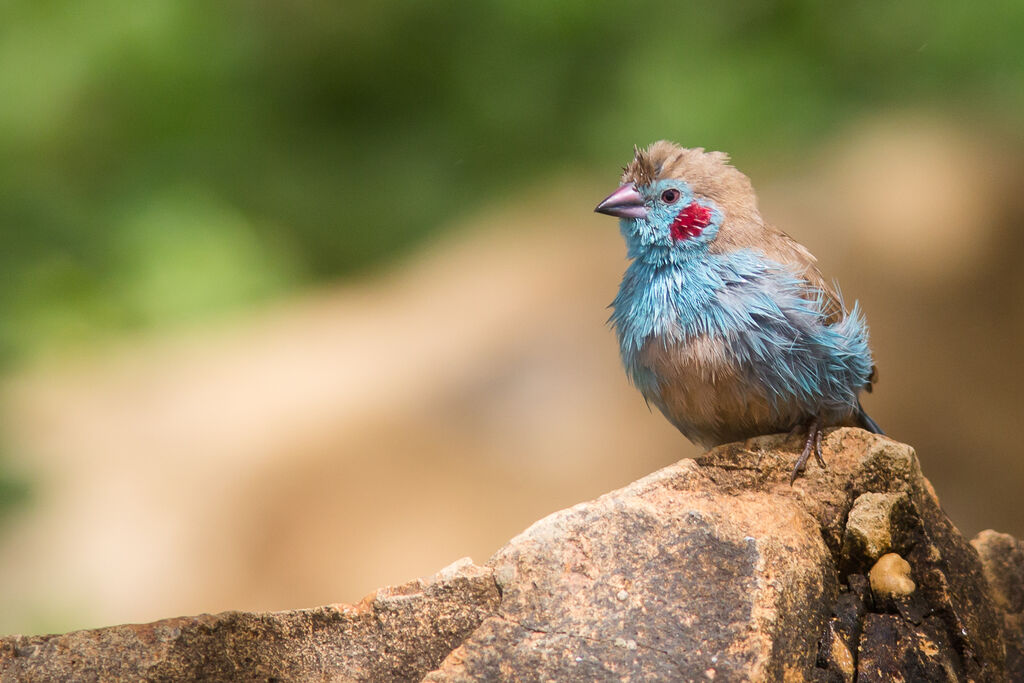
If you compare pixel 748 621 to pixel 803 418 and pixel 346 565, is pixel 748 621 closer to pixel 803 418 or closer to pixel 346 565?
pixel 803 418

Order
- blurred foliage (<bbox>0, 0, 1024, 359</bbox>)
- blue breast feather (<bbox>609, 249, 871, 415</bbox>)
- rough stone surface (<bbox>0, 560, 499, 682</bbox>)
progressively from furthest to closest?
blurred foliage (<bbox>0, 0, 1024, 359</bbox>)
blue breast feather (<bbox>609, 249, 871, 415</bbox>)
rough stone surface (<bbox>0, 560, 499, 682</bbox>)

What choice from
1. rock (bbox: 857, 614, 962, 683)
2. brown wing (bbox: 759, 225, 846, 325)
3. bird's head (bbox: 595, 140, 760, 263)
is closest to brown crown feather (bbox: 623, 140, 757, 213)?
bird's head (bbox: 595, 140, 760, 263)

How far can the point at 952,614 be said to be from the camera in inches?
89.2

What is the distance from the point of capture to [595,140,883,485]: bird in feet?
9.21

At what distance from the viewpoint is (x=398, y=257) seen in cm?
648

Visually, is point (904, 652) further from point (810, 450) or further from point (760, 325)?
point (760, 325)

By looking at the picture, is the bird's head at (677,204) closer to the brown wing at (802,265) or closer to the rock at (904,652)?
the brown wing at (802,265)

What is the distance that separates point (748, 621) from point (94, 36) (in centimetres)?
509

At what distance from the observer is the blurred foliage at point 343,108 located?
18.2 feet

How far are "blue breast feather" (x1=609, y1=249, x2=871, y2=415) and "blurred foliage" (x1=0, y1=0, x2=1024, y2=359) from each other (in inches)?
107

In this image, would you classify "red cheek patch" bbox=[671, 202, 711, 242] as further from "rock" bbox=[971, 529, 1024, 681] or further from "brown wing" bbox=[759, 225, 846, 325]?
"rock" bbox=[971, 529, 1024, 681]

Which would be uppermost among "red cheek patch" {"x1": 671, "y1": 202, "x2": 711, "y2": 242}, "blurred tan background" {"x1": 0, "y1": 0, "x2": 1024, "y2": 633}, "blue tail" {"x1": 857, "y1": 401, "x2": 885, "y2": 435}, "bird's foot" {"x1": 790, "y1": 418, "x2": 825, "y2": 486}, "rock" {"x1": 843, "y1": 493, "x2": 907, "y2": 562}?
"blurred tan background" {"x1": 0, "y1": 0, "x2": 1024, "y2": 633}

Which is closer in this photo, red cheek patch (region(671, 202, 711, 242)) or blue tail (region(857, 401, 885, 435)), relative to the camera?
red cheek patch (region(671, 202, 711, 242))

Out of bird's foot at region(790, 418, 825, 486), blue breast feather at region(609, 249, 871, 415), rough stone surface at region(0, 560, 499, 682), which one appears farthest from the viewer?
blue breast feather at region(609, 249, 871, 415)
